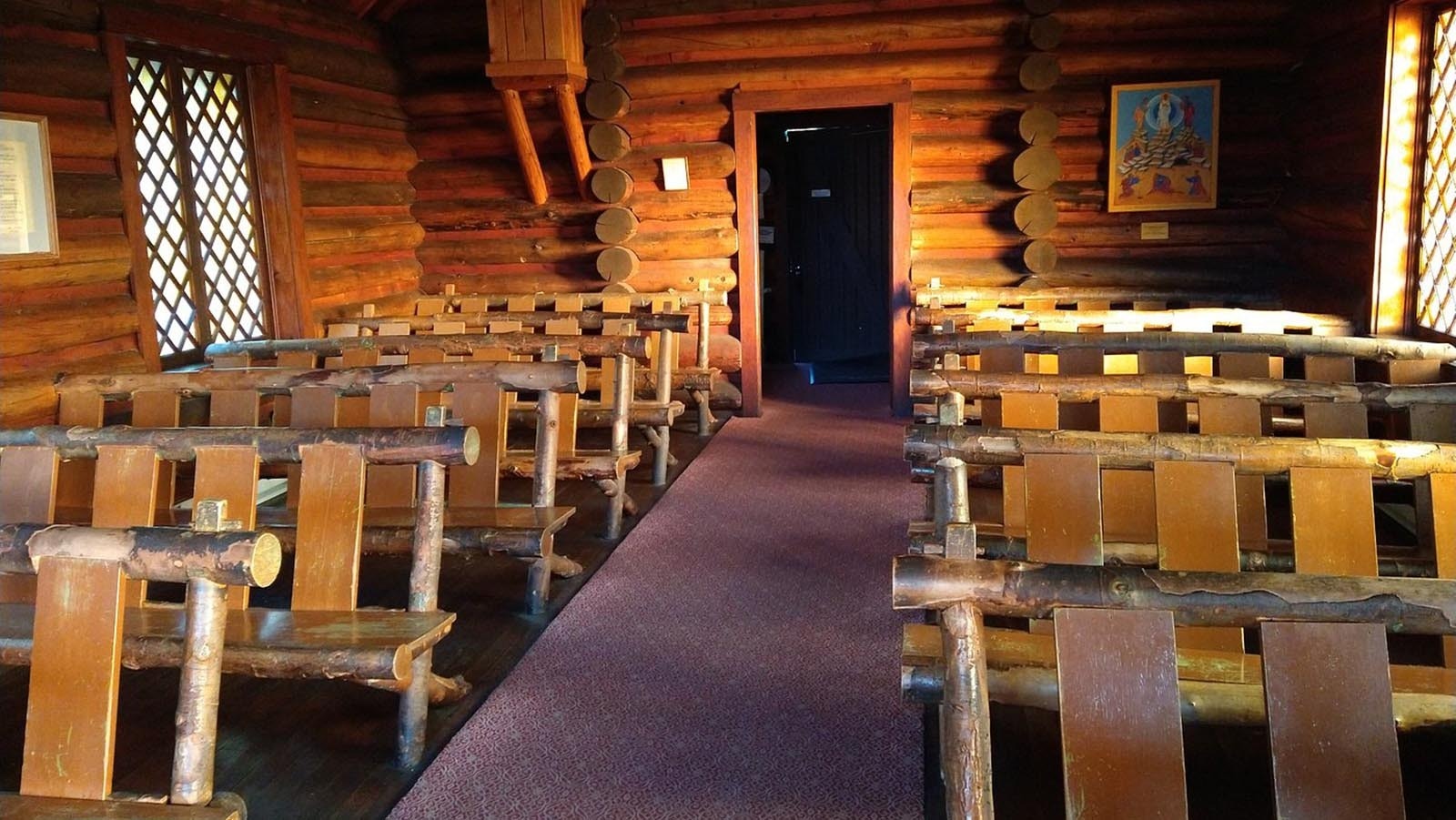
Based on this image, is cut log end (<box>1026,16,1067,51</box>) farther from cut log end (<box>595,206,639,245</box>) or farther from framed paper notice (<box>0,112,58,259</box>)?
framed paper notice (<box>0,112,58,259</box>)

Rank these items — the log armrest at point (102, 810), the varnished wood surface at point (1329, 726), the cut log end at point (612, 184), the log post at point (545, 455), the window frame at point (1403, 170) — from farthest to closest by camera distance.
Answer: the cut log end at point (612, 184)
the window frame at point (1403, 170)
the log post at point (545, 455)
the log armrest at point (102, 810)
the varnished wood surface at point (1329, 726)

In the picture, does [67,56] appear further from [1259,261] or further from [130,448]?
[1259,261]

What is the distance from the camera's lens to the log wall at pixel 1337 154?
615cm

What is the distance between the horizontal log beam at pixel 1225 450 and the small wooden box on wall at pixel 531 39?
17.5ft

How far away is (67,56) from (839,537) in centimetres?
466

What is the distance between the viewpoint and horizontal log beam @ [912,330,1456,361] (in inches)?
173

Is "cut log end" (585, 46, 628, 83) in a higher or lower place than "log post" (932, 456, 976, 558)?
higher

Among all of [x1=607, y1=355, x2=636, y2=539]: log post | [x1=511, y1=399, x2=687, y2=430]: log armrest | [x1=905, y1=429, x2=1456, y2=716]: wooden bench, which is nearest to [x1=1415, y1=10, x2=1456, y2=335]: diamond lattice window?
[x1=905, y1=429, x2=1456, y2=716]: wooden bench

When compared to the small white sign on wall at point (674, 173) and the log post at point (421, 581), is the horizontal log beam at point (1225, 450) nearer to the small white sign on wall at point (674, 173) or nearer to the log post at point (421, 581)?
the log post at point (421, 581)

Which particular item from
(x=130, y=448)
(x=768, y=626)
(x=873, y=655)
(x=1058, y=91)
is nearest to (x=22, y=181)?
(x=130, y=448)

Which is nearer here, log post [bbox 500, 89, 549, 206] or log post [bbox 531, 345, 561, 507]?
log post [bbox 531, 345, 561, 507]

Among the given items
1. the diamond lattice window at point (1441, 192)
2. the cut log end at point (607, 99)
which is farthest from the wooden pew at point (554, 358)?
the diamond lattice window at point (1441, 192)

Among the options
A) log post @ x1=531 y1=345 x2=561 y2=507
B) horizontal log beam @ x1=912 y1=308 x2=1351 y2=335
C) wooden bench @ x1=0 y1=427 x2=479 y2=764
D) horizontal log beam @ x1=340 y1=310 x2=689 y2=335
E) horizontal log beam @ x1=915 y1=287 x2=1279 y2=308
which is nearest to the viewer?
wooden bench @ x1=0 y1=427 x2=479 y2=764

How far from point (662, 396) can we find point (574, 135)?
2943 millimetres
